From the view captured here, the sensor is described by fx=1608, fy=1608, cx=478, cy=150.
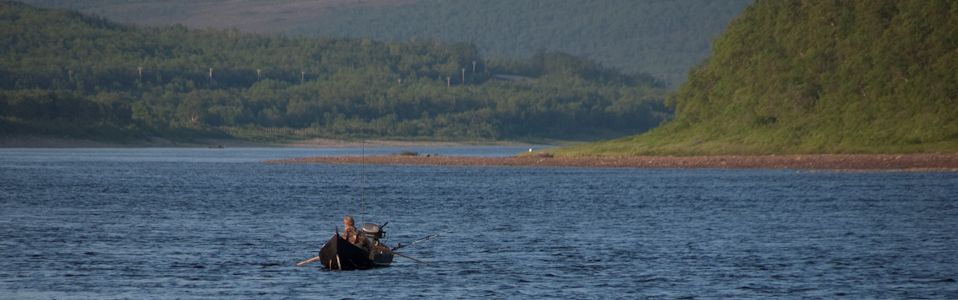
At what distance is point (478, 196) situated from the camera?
100 metres

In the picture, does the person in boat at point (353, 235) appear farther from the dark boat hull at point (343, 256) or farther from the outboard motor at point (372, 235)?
the dark boat hull at point (343, 256)

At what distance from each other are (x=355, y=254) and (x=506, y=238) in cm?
1434

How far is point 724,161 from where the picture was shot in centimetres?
14650

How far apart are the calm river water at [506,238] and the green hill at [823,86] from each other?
22.8 m

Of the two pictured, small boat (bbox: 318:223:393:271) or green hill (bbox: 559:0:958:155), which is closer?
small boat (bbox: 318:223:393:271)

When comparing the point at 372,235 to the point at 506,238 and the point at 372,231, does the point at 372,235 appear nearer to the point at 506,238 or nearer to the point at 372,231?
the point at 372,231

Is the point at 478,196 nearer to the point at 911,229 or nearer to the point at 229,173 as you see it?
the point at 911,229

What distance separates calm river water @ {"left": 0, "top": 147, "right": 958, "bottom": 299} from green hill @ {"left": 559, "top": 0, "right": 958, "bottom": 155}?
22.8 metres

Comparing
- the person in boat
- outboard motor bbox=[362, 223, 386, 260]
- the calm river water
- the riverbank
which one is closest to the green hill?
the riverbank

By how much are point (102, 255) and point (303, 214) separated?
81.2 feet

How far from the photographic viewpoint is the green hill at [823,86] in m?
137

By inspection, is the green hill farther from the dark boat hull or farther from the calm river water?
the dark boat hull

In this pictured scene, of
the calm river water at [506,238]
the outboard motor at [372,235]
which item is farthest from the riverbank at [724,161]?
the outboard motor at [372,235]

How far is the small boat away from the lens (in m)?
51.1
